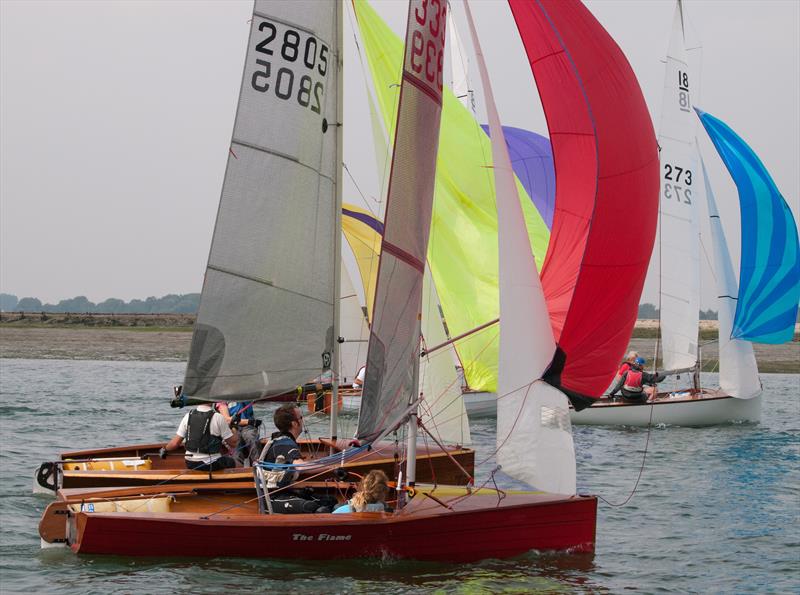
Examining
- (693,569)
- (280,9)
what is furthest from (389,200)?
(693,569)

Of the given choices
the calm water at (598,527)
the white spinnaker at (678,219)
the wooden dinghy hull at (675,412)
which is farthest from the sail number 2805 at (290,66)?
the white spinnaker at (678,219)

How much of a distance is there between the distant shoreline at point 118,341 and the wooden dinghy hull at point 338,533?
28930mm

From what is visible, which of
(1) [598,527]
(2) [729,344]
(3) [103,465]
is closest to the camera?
(3) [103,465]

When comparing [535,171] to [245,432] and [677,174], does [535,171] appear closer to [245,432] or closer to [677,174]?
[677,174]

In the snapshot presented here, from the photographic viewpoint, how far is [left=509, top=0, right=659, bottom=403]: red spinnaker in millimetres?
9828

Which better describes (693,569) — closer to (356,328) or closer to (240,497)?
(240,497)

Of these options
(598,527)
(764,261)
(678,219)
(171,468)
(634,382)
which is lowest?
(598,527)

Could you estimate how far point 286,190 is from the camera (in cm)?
1137

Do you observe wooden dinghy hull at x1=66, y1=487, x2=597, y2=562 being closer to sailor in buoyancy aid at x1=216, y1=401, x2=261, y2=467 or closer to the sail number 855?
sailor in buoyancy aid at x1=216, y1=401, x2=261, y2=467

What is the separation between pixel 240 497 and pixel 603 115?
4979 millimetres

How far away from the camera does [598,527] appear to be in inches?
507

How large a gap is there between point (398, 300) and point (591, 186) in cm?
208

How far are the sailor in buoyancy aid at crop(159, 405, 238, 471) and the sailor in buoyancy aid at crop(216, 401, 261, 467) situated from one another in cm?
46

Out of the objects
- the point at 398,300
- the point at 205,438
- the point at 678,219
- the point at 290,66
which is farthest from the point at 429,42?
the point at 678,219
